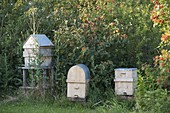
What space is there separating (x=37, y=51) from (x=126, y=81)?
6.29 ft

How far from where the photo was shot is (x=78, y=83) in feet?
21.9

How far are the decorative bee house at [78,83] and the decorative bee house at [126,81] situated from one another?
575 mm

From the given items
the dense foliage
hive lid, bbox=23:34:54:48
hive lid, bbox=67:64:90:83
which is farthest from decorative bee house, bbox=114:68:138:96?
hive lid, bbox=23:34:54:48

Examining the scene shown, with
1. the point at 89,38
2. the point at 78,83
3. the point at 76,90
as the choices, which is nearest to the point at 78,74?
the point at 78,83

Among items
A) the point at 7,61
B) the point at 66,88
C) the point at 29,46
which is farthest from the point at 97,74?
the point at 7,61

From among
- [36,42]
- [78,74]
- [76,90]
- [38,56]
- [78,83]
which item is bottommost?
[76,90]

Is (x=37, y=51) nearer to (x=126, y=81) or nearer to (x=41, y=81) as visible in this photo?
(x=41, y=81)

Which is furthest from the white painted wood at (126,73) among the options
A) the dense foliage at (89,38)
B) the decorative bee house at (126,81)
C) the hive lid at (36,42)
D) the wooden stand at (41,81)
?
the hive lid at (36,42)

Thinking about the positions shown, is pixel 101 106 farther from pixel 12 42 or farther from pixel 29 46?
pixel 12 42

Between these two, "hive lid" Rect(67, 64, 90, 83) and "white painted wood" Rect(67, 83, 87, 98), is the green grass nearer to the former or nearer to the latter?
"white painted wood" Rect(67, 83, 87, 98)

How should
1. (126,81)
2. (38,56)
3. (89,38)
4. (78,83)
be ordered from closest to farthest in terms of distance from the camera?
1. (126,81)
2. (78,83)
3. (38,56)
4. (89,38)

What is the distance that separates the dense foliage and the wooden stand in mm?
160

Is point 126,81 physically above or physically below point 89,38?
below

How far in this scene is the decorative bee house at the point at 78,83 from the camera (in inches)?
262
